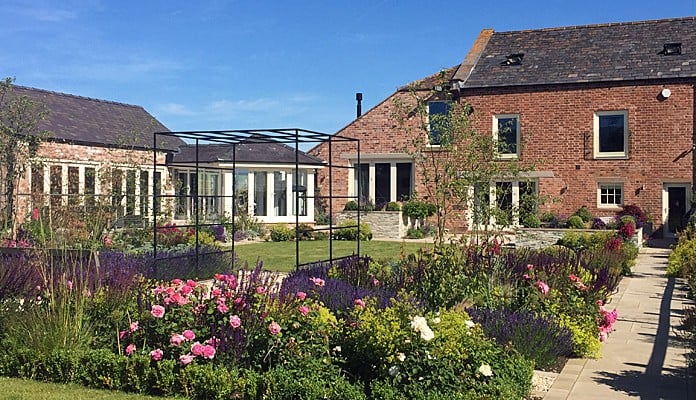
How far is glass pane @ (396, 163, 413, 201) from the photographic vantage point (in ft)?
95.8

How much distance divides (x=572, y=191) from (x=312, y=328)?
70.0 feet

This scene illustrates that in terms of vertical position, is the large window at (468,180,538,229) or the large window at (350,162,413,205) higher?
the large window at (350,162,413,205)

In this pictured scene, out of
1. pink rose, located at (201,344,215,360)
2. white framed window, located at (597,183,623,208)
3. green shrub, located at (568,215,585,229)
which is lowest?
pink rose, located at (201,344,215,360)

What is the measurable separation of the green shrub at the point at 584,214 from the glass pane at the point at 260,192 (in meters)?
11.9

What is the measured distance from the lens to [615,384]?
6.27 metres

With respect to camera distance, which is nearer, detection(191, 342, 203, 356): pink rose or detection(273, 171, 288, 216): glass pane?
detection(191, 342, 203, 356): pink rose

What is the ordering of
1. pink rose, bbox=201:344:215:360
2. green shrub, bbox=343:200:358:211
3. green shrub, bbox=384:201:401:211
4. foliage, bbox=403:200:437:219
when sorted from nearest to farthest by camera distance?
pink rose, bbox=201:344:215:360, foliage, bbox=403:200:437:219, green shrub, bbox=384:201:401:211, green shrub, bbox=343:200:358:211

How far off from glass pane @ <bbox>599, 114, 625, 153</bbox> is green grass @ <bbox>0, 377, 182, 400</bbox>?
74.8 ft

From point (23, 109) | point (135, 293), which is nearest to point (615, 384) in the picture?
point (135, 293)

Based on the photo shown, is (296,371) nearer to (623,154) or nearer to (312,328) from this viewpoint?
(312,328)

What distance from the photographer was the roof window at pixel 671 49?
24.9 meters

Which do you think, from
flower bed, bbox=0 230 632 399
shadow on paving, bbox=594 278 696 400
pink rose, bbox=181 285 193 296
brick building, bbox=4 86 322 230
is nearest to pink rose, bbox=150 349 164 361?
flower bed, bbox=0 230 632 399

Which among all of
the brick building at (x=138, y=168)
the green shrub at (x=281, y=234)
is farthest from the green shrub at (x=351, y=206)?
the green shrub at (x=281, y=234)

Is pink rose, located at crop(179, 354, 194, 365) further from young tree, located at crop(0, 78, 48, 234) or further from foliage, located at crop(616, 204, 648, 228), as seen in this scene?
foliage, located at crop(616, 204, 648, 228)
